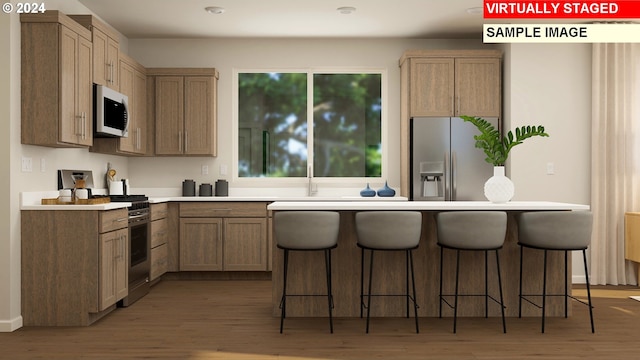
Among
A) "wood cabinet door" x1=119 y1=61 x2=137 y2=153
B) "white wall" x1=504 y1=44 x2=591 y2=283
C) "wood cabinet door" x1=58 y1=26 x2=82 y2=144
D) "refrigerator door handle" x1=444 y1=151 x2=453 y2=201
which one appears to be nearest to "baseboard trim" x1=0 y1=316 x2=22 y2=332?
"wood cabinet door" x1=58 y1=26 x2=82 y2=144

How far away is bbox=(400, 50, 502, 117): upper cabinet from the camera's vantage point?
6.45 metres

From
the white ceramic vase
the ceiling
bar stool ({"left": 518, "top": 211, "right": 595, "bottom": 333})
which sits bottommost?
bar stool ({"left": 518, "top": 211, "right": 595, "bottom": 333})

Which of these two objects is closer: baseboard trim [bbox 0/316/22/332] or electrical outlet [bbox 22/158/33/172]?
baseboard trim [bbox 0/316/22/332]

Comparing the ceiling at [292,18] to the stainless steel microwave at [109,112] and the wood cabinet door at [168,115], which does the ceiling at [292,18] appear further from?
the stainless steel microwave at [109,112]

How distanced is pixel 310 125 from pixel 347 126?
17.9 inches

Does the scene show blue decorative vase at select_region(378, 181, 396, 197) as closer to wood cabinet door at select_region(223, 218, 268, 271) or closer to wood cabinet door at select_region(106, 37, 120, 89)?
wood cabinet door at select_region(223, 218, 268, 271)

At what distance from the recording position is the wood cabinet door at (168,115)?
22.0ft

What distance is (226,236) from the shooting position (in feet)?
20.9

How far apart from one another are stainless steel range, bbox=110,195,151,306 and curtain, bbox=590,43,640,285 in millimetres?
4551

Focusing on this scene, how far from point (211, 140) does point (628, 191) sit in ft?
15.0

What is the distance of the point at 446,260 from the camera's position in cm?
458

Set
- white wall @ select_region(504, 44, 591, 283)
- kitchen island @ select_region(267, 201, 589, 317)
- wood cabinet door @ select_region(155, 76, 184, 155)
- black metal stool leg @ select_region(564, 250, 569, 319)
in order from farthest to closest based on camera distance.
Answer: wood cabinet door @ select_region(155, 76, 184, 155), white wall @ select_region(504, 44, 591, 283), kitchen island @ select_region(267, 201, 589, 317), black metal stool leg @ select_region(564, 250, 569, 319)

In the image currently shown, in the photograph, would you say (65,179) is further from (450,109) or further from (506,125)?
(506,125)

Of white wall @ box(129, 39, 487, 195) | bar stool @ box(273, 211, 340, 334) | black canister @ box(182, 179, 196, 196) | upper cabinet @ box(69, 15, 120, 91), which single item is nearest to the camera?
bar stool @ box(273, 211, 340, 334)
